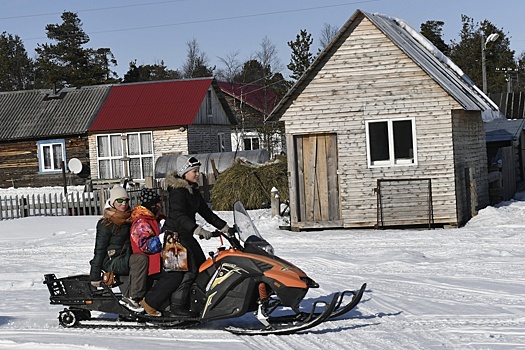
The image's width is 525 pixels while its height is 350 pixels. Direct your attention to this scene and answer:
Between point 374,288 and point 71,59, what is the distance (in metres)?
59.1

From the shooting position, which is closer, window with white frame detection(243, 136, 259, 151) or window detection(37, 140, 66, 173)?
window detection(37, 140, 66, 173)

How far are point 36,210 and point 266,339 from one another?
18930 mm

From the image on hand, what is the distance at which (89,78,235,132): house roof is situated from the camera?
3962 cm

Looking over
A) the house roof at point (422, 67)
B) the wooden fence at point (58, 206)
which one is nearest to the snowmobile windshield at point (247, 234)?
the house roof at point (422, 67)

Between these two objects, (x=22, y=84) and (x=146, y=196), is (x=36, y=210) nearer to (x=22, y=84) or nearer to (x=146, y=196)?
(x=146, y=196)

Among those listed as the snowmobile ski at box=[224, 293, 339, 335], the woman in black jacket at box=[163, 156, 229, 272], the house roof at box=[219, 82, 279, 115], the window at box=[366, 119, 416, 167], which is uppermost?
the house roof at box=[219, 82, 279, 115]

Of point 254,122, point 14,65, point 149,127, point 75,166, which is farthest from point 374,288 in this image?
point 14,65

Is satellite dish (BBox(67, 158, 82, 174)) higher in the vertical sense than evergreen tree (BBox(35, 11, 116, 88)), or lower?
lower

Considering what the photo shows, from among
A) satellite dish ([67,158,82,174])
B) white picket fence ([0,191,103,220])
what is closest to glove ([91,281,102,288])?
white picket fence ([0,191,103,220])

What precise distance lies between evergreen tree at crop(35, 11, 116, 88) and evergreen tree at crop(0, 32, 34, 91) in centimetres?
836

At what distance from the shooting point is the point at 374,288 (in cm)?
1171

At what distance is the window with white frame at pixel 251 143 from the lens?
181 feet

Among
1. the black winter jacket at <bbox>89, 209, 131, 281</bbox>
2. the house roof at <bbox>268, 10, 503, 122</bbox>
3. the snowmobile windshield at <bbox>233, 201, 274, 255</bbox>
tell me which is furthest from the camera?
the house roof at <bbox>268, 10, 503, 122</bbox>

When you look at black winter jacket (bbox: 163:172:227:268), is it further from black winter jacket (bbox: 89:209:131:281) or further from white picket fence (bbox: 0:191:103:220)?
white picket fence (bbox: 0:191:103:220)
